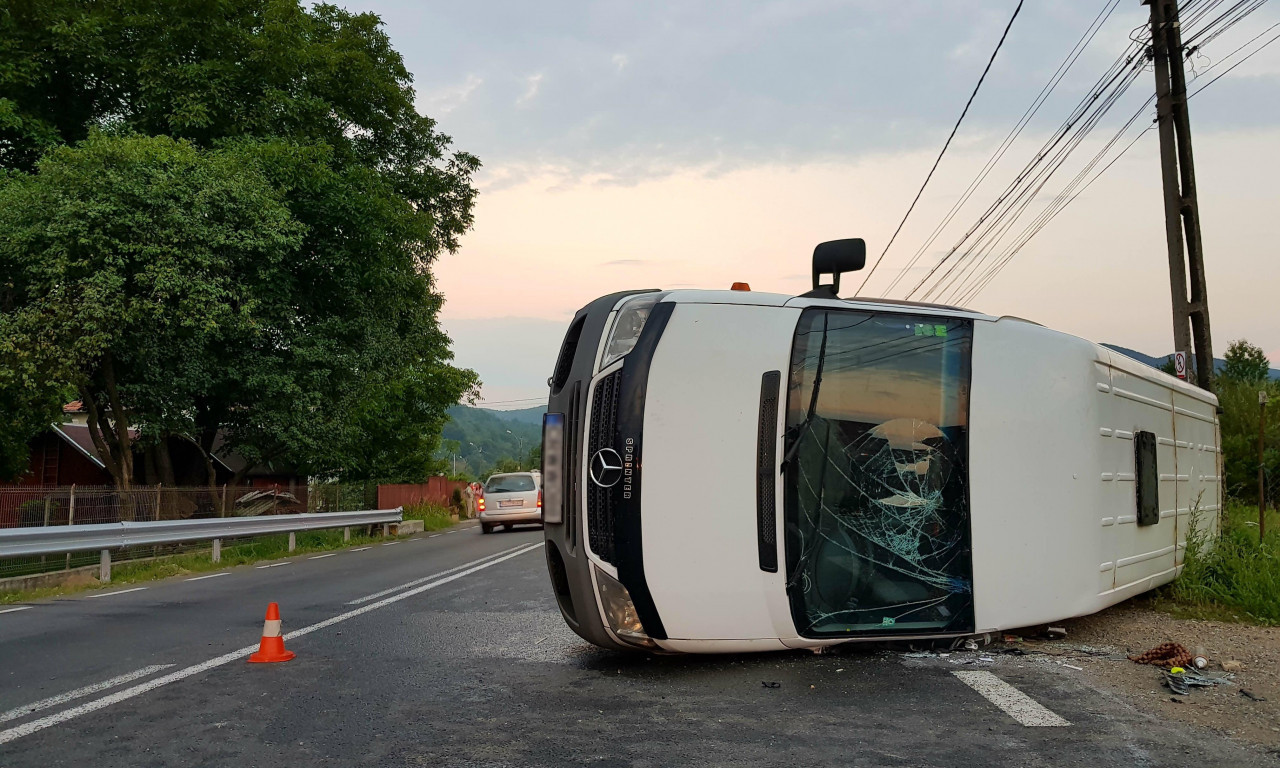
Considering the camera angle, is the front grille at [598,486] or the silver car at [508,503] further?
the silver car at [508,503]

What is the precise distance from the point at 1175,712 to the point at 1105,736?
85cm

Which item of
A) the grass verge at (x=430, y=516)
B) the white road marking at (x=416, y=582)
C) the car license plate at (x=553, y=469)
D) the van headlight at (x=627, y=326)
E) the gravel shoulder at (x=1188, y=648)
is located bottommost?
the grass verge at (x=430, y=516)

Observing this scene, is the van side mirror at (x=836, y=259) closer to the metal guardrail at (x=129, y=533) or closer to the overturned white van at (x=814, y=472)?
the overturned white van at (x=814, y=472)

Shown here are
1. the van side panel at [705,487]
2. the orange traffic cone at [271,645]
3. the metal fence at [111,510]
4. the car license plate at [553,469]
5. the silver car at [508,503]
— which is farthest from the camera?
the silver car at [508,503]

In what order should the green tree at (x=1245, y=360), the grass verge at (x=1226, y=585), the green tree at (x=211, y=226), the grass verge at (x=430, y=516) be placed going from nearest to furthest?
the grass verge at (x=1226, y=585) → the green tree at (x=211, y=226) → the grass verge at (x=430, y=516) → the green tree at (x=1245, y=360)

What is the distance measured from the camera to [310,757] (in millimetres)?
4242

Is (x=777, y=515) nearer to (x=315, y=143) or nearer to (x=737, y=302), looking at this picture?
(x=737, y=302)

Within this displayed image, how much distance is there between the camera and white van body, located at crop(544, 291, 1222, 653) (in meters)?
5.68

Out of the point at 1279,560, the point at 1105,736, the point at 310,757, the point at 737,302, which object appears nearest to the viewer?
the point at 310,757

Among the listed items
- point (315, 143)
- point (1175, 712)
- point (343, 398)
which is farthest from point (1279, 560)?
point (315, 143)

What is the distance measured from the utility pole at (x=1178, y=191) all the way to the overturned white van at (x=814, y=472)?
7.63m

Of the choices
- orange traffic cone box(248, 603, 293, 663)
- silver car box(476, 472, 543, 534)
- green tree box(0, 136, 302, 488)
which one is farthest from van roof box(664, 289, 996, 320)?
silver car box(476, 472, 543, 534)

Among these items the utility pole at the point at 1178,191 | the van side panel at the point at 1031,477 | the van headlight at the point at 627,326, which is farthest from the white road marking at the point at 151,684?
the utility pole at the point at 1178,191

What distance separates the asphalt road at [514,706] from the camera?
14.1 ft
